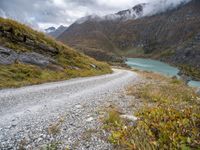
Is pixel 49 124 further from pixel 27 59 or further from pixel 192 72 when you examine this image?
pixel 192 72

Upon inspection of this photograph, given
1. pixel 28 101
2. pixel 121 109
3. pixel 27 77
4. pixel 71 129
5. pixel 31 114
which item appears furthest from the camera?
pixel 27 77

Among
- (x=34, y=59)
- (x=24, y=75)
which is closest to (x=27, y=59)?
(x=34, y=59)

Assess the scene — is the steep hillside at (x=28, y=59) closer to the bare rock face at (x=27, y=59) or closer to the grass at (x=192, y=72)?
the bare rock face at (x=27, y=59)

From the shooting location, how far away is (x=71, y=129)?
816 centimetres

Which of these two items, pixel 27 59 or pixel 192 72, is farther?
pixel 192 72

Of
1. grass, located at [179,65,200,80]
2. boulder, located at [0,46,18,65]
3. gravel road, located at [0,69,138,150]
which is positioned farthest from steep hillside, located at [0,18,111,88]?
grass, located at [179,65,200,80]

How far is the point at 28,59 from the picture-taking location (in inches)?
989

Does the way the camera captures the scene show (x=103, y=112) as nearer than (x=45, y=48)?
Yes

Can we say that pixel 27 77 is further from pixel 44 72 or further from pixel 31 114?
pixel 31 114

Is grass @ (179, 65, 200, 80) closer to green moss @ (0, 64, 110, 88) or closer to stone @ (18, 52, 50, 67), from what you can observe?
stone @ (18, 52, 50, 67)

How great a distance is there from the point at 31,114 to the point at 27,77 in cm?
1192

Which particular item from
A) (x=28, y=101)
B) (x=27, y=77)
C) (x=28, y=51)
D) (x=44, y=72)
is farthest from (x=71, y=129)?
(x=28, y=51)

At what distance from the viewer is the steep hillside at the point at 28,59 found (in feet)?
67.5

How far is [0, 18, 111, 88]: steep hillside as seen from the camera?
20578 millimetres
